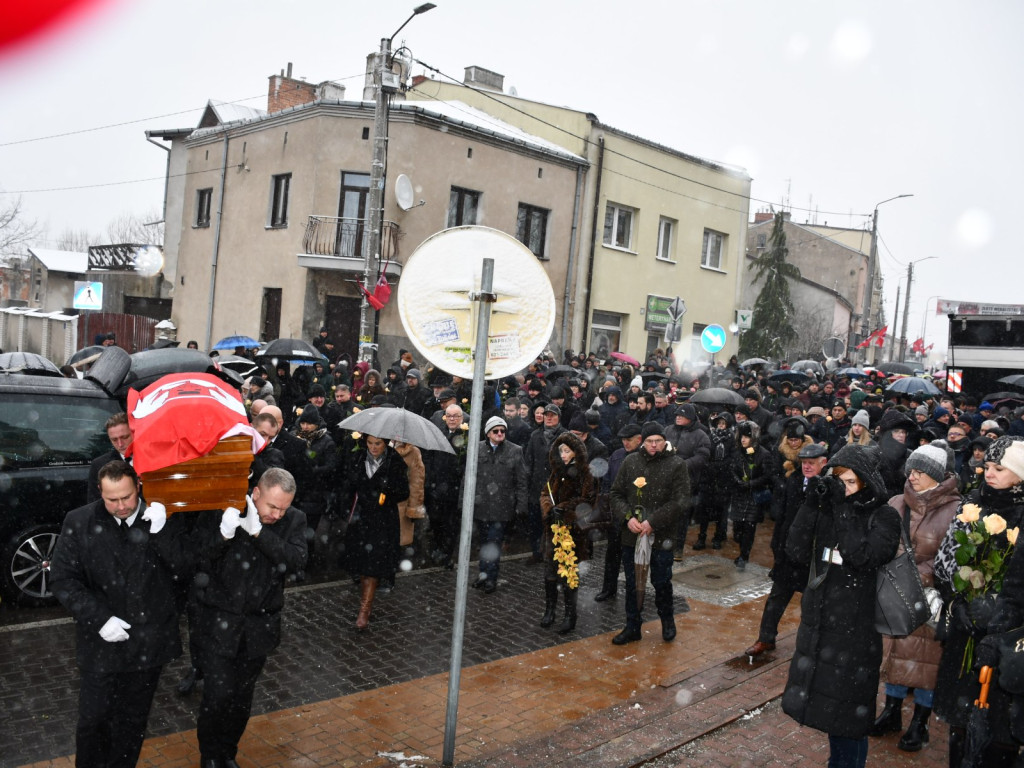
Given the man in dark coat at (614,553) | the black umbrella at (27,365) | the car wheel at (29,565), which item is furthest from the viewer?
the black umbrella at (27,365)

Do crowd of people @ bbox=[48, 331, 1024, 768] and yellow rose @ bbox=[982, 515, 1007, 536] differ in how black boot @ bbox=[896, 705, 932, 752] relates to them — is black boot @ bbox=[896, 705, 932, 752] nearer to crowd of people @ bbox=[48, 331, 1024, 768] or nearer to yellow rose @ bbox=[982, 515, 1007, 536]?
crowd of people @ bbox=[48, 331, 1024, 768]

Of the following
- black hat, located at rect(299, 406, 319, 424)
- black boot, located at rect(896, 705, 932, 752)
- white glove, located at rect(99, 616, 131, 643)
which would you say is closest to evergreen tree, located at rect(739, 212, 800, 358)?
black hat, located at rect(299, 406, 319, 424)

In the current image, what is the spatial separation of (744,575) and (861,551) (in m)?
5.52

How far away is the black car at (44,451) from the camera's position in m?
6.84

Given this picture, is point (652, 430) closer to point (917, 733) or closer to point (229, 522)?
point (917, 733)

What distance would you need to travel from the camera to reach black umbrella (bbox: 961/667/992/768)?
4281 millimetres

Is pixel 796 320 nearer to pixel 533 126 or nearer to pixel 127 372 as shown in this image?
pixel 533 126

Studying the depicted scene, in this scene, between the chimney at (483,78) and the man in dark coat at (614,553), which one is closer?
the man in dark coat at (614,553)

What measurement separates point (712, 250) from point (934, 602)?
26.9 meters

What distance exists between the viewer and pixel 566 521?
773 centimetres

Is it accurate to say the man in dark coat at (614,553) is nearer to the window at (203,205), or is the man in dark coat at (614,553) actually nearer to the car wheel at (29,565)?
the car wheel at (29,565)

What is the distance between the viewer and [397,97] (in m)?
23.3

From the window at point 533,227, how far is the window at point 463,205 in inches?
62.8

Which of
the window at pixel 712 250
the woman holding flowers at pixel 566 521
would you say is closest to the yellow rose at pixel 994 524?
the woman holding flowers at pixel 566 521
